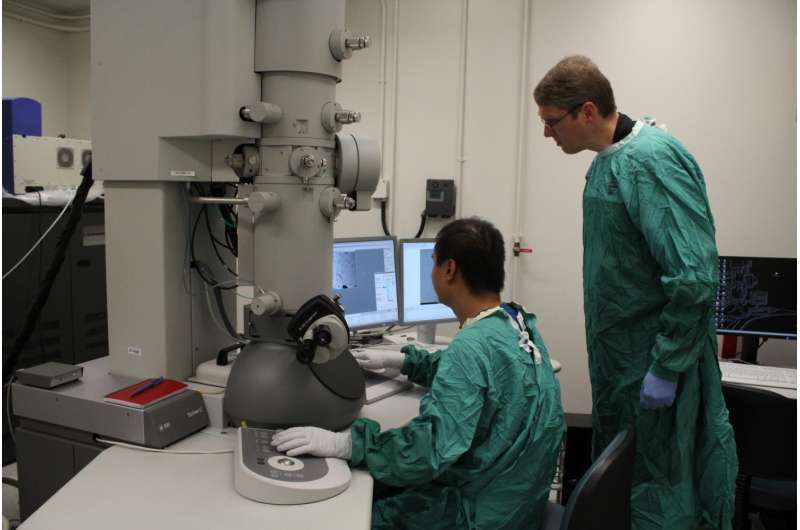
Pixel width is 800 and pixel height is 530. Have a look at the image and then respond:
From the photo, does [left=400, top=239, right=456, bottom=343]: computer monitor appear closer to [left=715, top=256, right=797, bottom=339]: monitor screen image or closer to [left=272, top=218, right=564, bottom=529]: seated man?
[left=272, top=218, right=564, bottom=529]: seated man

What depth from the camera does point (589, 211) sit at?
5.48 ft

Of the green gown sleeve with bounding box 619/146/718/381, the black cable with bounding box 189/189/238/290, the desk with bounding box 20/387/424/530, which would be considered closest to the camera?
the desk with bounding box 20/387/424/530

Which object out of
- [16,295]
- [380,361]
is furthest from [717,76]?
[16,295]

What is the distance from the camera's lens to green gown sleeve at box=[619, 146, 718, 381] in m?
1.44

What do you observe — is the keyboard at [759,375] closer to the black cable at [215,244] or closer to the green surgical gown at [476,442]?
the green surgical gown at [476,442]

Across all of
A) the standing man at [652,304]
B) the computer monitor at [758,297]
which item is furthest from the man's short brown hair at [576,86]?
the computer monitor at [758,297]

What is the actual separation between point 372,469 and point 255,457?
209 mm

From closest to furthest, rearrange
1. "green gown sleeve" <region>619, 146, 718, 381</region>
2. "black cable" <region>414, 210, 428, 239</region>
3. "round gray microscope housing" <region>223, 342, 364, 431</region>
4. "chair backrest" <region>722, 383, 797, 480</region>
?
"round gray microscope housing" <region>223, 342, 364, 431</region>, "green gown sleeve" <region>619, 146, 718, 381</region>, "chair backrest" <region>722, 383, 797, 480</region>, "black cable" <region>414, 210, 428, 239</region>

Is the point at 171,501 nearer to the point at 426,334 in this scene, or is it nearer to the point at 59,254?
the point at 59,254

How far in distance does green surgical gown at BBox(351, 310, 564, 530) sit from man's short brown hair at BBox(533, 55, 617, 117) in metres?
0.64

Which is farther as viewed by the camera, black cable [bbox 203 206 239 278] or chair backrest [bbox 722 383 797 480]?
chair backrest [bbox 722 383 797 480]

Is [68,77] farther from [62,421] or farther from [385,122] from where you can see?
[62,421]

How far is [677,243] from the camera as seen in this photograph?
1.46 m

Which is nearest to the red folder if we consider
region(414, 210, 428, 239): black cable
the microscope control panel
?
the microscope control panel
